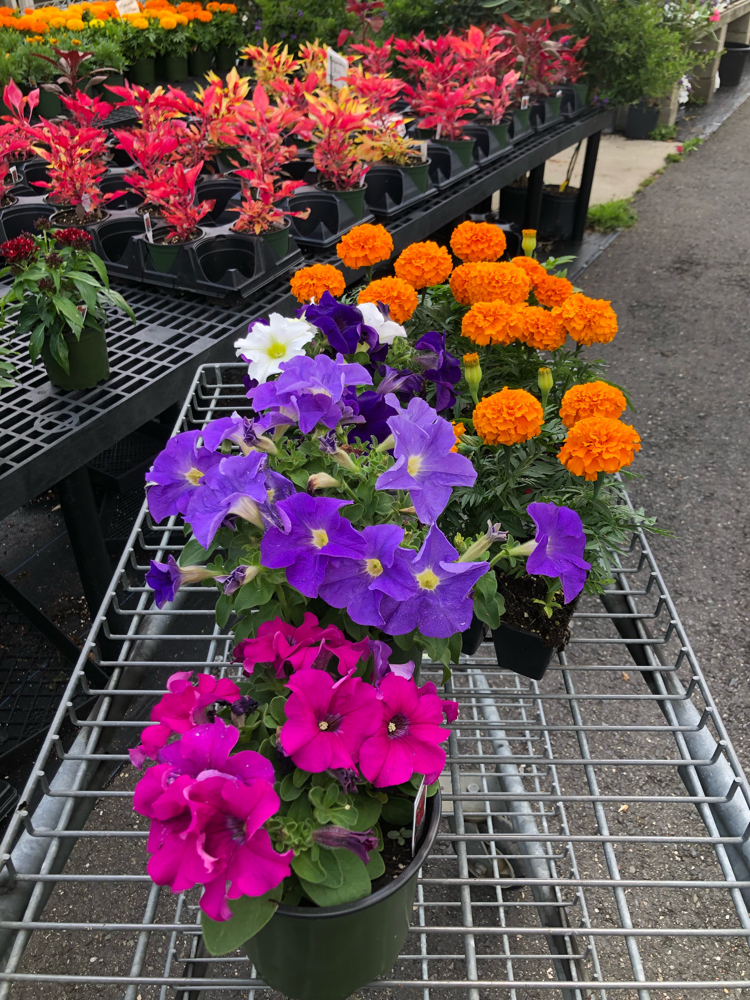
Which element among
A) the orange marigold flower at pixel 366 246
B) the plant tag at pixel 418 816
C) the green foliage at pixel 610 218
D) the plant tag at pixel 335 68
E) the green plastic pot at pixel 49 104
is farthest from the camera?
the green foliage at pixel 610 218

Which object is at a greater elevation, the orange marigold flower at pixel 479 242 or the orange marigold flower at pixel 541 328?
the orange marigold flower at pixel 479 242

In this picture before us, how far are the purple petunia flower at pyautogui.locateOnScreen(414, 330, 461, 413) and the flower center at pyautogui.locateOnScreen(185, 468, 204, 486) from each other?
401 mm

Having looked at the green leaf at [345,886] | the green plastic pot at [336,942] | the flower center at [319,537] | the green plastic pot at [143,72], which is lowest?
the green plastic pot at [336,942]

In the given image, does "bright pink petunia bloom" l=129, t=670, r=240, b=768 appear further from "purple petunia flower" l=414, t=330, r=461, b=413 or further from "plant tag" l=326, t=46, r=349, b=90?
"plant tag" l=326, t=46, r=349, b=90

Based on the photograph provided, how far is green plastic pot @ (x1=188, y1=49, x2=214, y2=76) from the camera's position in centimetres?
429

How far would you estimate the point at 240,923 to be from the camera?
568 mm

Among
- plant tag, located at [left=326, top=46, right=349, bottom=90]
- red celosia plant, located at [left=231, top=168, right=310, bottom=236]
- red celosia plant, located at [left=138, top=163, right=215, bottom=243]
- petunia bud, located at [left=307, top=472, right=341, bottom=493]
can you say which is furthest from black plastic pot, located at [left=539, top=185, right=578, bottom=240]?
petunia bud, located at [left=307, top=472, right=341, bottom=493]

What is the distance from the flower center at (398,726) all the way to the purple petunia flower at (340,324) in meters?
0.55

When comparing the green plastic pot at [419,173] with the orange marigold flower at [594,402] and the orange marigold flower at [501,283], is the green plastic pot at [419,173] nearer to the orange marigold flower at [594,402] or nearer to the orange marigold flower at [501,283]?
the orange marigold flower at [501,283]

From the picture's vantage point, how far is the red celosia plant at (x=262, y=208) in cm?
190

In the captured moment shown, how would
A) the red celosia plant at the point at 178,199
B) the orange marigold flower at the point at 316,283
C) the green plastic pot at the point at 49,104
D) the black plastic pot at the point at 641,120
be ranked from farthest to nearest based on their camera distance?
the black plastic pot at the point at 641,120 → the green plastic pot at the point at 49,104 → the red celosia plant at the point at 178,199 → the orange marigold flower at the point at 316,283

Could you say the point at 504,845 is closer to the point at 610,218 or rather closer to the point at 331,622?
the point at 331,622

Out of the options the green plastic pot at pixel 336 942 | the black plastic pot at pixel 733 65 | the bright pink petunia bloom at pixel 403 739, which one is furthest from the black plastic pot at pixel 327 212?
the black plastic pot at pixel 733 65

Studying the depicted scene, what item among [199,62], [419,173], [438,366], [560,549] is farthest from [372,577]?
[199,62]
